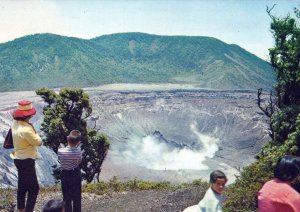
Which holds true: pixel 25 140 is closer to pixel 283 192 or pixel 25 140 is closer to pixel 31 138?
pixel 31 138

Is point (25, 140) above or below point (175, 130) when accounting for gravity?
above

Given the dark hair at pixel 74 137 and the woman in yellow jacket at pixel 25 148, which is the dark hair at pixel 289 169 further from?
the woman in yellow jacket at pixel 25 148

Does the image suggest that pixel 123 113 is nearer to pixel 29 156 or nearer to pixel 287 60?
pixel 287 60

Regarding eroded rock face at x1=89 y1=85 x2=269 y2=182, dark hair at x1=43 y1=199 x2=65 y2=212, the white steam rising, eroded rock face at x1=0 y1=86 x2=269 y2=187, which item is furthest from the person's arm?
the white steam rising

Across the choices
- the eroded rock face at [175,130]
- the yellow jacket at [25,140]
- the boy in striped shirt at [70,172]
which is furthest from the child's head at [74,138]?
the eroded rock face at [175,130]

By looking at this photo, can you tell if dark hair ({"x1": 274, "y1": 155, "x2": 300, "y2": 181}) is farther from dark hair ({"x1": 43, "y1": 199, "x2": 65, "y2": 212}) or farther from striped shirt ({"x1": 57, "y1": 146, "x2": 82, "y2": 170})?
striped shirt ({"x1": 57, "y1": 146, "x2": 82, "y2": 170})

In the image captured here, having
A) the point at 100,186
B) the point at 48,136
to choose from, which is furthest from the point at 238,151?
the point at 100,186

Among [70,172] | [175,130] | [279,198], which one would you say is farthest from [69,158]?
[175,130]
